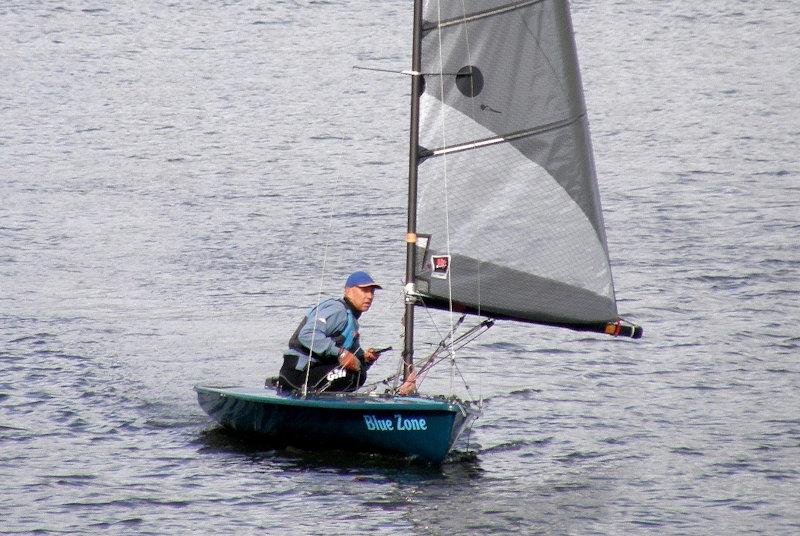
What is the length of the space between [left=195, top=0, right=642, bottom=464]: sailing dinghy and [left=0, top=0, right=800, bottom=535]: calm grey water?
79cm

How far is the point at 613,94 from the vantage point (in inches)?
1610

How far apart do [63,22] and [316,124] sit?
47.9ft

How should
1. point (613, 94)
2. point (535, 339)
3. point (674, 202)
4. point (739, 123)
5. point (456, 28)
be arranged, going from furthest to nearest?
point (613, 94) → point (739, 123) → point (674, 202) → point (535, 339) → point (456, 28)

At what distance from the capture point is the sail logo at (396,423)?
48.2 ft

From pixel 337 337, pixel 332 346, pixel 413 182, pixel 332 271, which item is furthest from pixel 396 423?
pixel 332 271

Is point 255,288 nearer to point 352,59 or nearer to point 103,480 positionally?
point 103,480

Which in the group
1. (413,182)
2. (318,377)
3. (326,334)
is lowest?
(318,377)

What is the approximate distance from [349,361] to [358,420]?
643 millimetres

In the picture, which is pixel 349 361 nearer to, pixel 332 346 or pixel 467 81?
pixel 332 346

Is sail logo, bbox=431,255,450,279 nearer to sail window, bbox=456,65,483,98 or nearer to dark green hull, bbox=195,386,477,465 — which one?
dark green hull, bbox=195,386,477,465

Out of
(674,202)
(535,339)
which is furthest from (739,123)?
(535,339)

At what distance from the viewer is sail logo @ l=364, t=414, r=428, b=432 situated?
1469cm

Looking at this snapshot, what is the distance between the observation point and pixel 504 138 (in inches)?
603

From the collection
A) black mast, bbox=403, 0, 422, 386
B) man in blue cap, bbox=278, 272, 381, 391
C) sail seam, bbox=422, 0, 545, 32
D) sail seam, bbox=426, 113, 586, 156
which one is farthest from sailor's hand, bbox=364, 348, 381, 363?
sail seam, bbox=422, 0, 545, 32
